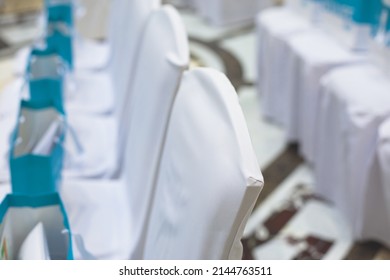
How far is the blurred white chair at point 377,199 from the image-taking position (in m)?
1.72

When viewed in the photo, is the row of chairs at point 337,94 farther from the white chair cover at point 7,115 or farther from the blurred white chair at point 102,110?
the white chair cover at point 7,115

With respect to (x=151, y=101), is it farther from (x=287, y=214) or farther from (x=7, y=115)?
(x=287, y=214)

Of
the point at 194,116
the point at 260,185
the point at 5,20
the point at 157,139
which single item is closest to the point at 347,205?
the point at 157,139

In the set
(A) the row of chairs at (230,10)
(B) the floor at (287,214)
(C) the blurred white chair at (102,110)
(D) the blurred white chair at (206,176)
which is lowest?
(A) the row of chairs at (230,10)

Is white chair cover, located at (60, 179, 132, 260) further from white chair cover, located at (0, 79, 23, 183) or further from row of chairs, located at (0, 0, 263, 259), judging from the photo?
white chair cover, located at (0, 79, 23, 183)

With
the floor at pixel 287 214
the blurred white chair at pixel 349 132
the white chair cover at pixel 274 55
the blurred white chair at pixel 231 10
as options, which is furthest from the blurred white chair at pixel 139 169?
the blurred white chair at pixel 231 10

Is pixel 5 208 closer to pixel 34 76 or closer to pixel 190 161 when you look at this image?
pixel 190 161

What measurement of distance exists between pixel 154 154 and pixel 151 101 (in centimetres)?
12

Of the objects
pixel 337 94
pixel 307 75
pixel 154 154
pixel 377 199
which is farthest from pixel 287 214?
pixel 154 154

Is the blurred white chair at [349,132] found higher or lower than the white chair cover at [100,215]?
lower

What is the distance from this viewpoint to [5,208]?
0.82 meters

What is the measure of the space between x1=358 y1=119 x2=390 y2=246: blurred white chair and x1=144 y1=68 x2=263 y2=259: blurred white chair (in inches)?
42.3

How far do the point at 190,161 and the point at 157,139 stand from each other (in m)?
0.30

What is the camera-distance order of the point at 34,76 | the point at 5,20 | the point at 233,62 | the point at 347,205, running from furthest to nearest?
the point at 5,20
the point at 233,62
the point at 347,205
the point at 34,76
